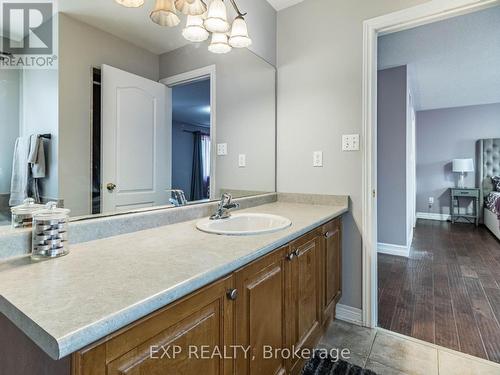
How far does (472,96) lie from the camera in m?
4.96

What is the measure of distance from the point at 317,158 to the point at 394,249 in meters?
2.15

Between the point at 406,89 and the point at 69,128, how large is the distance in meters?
3.62

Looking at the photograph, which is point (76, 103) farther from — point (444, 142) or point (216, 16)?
point (444, 142)

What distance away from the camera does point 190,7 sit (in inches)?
53.6

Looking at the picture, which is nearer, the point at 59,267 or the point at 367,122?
the point at 59,267

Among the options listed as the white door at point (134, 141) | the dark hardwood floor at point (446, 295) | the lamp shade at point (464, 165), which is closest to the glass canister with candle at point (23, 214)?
the white door at point (134, 141)

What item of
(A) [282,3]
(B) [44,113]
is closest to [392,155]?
(A) [282,3]

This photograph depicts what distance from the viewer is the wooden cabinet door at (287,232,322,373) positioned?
4.03ft

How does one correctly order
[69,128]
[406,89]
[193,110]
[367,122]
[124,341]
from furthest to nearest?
1. [406,89]
2. [367,122]
3. [193,110]
4. [69,128]
5. [124,341]

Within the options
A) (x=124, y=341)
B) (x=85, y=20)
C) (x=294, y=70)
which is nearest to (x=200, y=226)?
(x=124, y=341)

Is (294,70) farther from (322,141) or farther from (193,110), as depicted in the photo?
(193,110)

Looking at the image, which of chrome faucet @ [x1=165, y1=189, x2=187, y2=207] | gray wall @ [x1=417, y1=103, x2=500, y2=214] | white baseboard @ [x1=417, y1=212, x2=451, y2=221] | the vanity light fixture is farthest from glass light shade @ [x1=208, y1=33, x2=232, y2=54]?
white baseboard @ [x1=417, y1=212, x2=451, y2=221]

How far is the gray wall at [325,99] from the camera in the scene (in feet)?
6.19

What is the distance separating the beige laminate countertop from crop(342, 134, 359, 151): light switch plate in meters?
1.02
